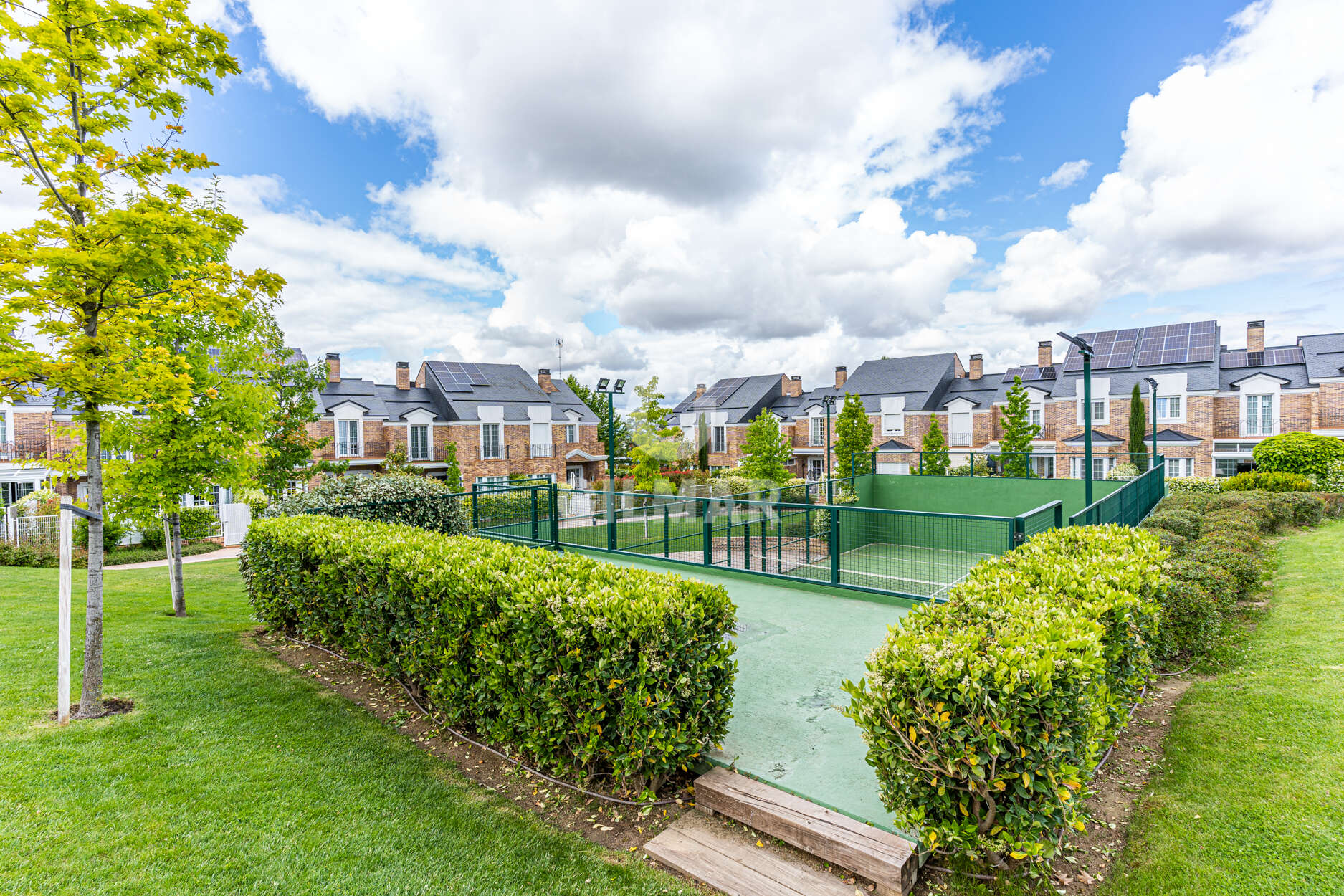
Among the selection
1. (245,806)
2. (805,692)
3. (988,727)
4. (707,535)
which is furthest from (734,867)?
(707,535)

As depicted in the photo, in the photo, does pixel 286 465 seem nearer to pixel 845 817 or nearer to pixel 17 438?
pixel 845 817

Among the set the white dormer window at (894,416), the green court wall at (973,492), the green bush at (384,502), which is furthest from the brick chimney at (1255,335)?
the green bush at (384,502)

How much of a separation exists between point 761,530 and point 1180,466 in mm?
29147

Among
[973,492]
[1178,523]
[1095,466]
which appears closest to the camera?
[1178,523]

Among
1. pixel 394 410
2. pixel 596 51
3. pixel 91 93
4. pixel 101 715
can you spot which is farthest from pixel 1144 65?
pixel 394 410

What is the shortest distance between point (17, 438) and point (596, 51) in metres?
27.5

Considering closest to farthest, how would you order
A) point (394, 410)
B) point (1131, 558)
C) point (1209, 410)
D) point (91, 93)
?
point (1131, 558) < point (91, 93) < point (1209, 410) < point (394, 410)

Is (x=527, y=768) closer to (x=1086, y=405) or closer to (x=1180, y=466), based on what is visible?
(x=1086, y=405)

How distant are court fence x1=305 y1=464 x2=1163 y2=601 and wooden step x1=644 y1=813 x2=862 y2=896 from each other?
429 cm

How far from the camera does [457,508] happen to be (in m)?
10.2

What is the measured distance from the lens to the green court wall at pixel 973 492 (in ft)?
47.9

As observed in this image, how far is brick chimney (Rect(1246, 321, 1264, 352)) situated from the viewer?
2894 centimetres

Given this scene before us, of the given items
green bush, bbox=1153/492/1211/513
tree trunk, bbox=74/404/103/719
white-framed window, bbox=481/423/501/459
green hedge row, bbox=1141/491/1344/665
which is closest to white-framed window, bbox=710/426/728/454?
white-framed window, bbox=481/423/501/459

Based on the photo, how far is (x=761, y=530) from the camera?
9.09 meters
